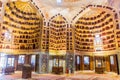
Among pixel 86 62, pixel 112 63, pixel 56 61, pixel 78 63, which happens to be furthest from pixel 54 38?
pixel 112 63

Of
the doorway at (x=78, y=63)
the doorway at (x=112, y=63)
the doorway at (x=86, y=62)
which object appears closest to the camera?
the doorway at (x=112, y=63)

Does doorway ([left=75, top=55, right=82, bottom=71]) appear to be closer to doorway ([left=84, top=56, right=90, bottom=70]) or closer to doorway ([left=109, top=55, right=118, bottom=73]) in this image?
doorway ([left=84, top=56, right=90, bottom=70])

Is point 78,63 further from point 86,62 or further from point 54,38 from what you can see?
point 54,38

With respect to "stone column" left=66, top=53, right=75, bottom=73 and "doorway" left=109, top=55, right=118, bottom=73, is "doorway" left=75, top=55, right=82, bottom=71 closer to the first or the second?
"stone column" left=66, top=53, right=75, bottom=73

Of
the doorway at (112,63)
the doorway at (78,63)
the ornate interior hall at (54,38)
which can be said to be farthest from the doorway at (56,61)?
the doorway at (112,63)

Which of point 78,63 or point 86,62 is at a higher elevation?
point 86,62

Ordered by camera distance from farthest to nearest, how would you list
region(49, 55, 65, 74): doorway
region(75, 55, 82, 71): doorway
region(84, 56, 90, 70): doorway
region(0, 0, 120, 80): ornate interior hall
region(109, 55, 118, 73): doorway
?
1. region(84, 56, 90, 70): doorway
2. region(75, 55, 82, 71): doorway
3. region(49, 55, 65, 74): doorway
4. region(0, 0, 120, 80): ornate interior hall
5. region(109, 55, 118, 73): doorway

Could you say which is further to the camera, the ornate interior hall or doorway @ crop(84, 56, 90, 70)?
doorway @ crop(84, 56, 90, 70)

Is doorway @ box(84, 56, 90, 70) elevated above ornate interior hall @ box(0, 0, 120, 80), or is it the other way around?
ornate interior hall @ box(0, 0, 120, 80)

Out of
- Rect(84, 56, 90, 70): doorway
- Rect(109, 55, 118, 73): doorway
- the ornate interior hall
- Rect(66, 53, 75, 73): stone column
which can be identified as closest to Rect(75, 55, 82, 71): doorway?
the ornate interior hall

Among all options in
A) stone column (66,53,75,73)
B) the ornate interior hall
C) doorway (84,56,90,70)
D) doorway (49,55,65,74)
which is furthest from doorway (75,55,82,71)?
doorway (49,55,65,74)

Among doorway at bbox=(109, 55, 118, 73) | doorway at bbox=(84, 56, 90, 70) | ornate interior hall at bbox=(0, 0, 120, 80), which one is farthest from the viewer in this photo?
doorway at bbox=(84, 56, 90, 70)

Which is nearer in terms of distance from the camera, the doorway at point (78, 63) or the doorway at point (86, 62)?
the doorway at point (78, 63)

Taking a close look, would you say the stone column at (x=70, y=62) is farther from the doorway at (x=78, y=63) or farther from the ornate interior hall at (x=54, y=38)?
the doorway at (x=78, y=63)
